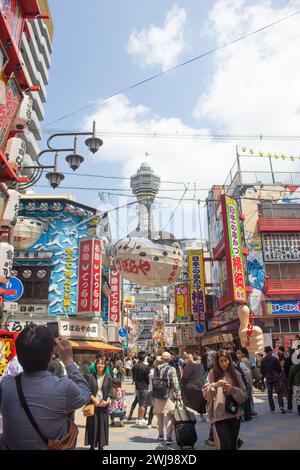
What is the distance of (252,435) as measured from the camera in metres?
8.06

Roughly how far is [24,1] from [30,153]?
3529cm

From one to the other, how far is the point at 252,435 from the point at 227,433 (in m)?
3.95

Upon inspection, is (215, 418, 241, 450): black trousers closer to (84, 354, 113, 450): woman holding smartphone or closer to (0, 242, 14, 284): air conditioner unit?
(84, 354, 113, 450): woman holding smartphone

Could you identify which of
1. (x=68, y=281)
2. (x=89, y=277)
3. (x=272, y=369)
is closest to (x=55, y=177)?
(x=272, y=369)

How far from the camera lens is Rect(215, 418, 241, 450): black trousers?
4715 millimetres

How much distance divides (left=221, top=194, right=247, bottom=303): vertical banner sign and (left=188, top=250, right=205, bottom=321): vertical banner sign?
324 inches

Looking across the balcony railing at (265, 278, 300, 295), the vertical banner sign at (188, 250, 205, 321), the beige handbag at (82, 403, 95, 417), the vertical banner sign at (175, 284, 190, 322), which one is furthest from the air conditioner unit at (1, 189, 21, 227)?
the vertical banner sign at (175, 284, 190, 322)

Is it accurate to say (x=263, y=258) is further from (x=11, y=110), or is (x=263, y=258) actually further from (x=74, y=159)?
(x=11, y=110)

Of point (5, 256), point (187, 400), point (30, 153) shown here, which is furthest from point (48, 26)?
point (187, 400)

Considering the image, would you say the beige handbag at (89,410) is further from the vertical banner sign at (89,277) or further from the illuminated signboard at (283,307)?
the illuminated signboard at (283,307)

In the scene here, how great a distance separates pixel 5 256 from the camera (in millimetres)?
10727

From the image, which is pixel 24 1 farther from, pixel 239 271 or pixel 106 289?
pixel 106 289

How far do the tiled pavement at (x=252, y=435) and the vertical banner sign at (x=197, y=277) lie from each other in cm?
1827

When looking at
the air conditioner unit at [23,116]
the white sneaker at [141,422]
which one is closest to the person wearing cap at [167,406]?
the white sneaker at [141,422]
